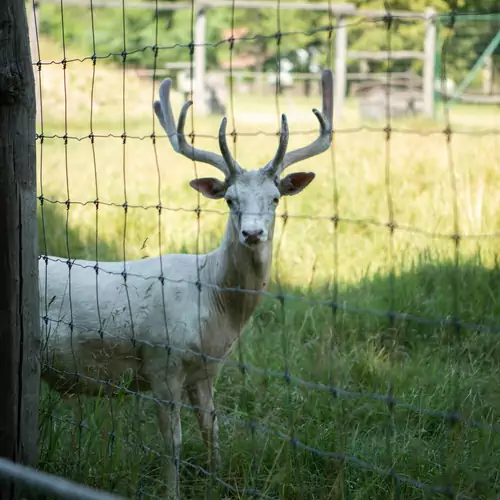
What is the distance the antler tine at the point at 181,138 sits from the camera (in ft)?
11.5

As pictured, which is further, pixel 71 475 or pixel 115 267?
pixel 115 267

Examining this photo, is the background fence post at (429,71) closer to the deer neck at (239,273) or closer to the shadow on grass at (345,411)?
the shadow on grass at (345,411)

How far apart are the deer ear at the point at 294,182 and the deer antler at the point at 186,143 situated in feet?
0.87

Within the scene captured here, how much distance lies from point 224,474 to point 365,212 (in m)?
4.23

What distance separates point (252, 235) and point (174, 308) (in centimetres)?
66

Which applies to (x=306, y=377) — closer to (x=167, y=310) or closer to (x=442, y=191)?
(x=167, y=310)

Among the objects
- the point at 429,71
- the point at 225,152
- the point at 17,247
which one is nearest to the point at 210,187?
the point at 225,152

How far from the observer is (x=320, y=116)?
3.48 m

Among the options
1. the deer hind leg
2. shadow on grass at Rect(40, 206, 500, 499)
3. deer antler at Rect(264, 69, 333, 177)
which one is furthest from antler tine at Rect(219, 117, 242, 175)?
the deer hind leg

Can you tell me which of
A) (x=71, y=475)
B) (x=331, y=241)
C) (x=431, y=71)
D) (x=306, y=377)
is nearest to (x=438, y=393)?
(x=306, y=377)

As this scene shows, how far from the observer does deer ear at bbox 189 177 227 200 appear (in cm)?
361

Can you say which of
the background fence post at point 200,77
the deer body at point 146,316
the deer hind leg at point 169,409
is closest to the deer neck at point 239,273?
the deer body at point 146,316

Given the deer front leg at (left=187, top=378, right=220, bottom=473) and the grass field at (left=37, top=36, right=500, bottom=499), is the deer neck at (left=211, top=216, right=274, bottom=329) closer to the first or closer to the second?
the grass field at (left=37, top=36, right=500, bottom=499)

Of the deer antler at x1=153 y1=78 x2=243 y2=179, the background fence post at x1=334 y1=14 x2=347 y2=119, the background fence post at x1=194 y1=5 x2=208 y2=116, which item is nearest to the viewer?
the deer antler at x1=153 y1=78 x2=243 y2=179
